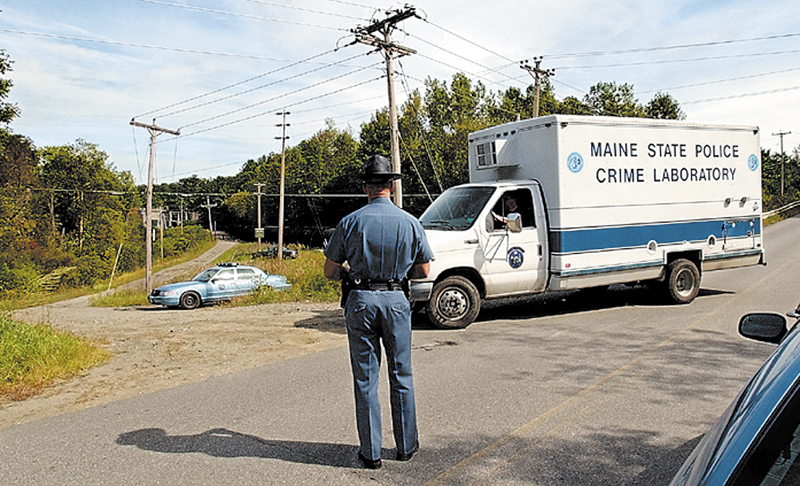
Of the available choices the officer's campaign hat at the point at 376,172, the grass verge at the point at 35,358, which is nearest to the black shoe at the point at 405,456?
the officer's campaign hat at the point at 376,172

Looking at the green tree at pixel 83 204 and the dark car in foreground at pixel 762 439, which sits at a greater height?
the green tree at pixel 83 204

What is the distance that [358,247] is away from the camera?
407 cm

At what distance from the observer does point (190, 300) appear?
2222 cm

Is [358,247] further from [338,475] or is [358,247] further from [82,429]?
[82,429]

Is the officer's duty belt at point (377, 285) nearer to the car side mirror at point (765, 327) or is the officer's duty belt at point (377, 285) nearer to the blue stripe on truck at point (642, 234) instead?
the car side mirror at point (765, 327)

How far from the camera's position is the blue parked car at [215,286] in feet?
72.2

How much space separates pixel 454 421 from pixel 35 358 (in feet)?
17.2

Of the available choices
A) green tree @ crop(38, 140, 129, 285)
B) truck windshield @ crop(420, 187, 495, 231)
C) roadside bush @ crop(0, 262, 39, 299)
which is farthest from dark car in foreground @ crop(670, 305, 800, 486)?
green tree @ crop(38, 140, 129, 285)

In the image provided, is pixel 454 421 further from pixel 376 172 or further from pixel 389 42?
pixel 389 42

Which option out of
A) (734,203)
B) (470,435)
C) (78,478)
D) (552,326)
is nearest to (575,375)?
(470,435)

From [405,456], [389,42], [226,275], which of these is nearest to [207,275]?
[226,275]

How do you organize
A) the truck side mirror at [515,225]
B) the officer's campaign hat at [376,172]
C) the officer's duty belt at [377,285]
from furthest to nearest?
1. the truck side mirror at [515,225]
2. the officer's campaign hat at [376,172]
3. the officer's duty belt at [377,285]

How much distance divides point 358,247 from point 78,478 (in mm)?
2348

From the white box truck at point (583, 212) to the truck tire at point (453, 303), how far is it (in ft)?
0.05
